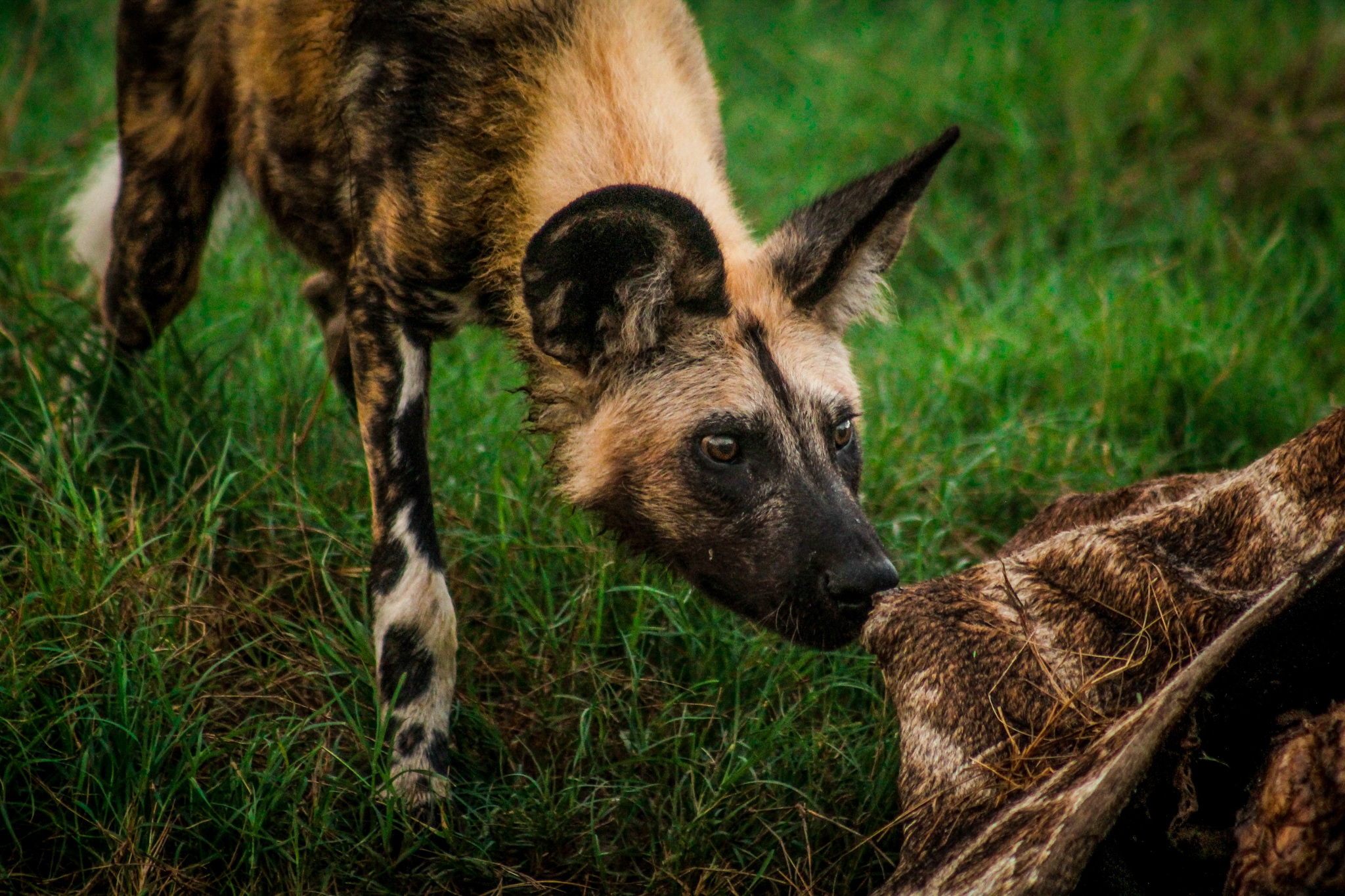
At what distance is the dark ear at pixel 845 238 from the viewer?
8.82 ft

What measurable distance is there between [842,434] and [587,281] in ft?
2.46

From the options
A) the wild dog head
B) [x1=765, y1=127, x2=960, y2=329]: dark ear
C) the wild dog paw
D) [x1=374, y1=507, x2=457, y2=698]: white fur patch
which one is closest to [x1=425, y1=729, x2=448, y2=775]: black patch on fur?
the wild dog paw

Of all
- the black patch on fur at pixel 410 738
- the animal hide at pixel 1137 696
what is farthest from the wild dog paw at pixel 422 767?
the animal hide at pixel 1137 696

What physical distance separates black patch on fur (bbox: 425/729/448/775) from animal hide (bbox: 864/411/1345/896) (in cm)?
104

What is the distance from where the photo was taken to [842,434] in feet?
9.01

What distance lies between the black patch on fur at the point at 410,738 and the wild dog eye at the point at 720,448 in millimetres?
933

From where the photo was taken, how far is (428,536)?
9.15ft

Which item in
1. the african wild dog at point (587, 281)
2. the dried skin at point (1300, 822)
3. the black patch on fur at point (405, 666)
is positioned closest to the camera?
the dried skin at point (1300, 822)

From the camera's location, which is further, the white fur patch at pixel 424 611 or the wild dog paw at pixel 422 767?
the white fur patch at pixel 424 611

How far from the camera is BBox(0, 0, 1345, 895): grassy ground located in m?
2.38

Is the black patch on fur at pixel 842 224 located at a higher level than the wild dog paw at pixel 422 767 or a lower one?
higher

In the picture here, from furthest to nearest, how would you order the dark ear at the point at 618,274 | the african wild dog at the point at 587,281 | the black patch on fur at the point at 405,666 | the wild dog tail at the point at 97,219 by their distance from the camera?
the wild dog tail at the point at 97,219
the black patch on fur at the point at 405,666
the african wild dog at the point at 587,281
the dark ear at the point at 618,274

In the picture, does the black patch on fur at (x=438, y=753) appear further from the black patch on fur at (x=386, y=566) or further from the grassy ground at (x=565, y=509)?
the black patch on fur at (x=386, y=566)

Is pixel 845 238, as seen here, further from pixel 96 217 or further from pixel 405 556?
pixel 96 217
